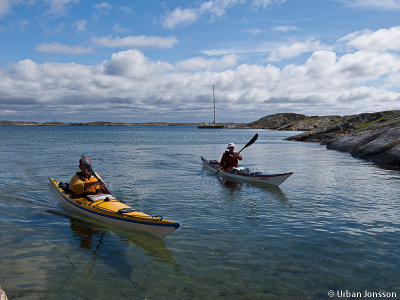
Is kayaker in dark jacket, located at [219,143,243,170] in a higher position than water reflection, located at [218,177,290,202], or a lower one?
higher

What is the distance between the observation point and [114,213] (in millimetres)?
9930

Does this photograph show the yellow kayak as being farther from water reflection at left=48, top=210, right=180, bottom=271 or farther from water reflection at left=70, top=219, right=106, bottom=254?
water reflection at left=70, top=219, right=106, bottom=254

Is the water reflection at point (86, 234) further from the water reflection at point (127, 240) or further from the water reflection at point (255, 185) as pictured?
the water reflection at point (255, 185)

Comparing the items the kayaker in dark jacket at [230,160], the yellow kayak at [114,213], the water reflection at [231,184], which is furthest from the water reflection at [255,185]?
the yellow kayak at [114,213]

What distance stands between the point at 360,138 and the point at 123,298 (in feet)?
125

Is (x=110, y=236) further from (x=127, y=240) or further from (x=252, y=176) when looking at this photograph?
(x=252, y=176)

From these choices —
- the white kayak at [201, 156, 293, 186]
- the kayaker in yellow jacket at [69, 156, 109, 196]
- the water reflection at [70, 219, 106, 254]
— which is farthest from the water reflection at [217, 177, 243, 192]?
the water reflection at [70, 219, 106, 254]

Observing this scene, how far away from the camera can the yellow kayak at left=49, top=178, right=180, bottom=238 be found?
8.63 meters

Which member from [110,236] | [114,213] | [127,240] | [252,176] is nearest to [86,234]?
[110,236]

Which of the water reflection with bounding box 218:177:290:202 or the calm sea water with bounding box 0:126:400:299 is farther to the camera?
the water reflection with bounding box 218:177:290:202

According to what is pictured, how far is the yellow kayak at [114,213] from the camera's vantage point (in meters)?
8.63

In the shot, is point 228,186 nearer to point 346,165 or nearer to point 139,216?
point 139,216

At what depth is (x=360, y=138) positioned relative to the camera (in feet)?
122

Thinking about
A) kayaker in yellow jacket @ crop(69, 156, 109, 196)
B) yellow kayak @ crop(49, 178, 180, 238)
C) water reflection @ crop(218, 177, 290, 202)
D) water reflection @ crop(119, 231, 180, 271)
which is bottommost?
water reflection @ crop(119, 231, 180, 271)
